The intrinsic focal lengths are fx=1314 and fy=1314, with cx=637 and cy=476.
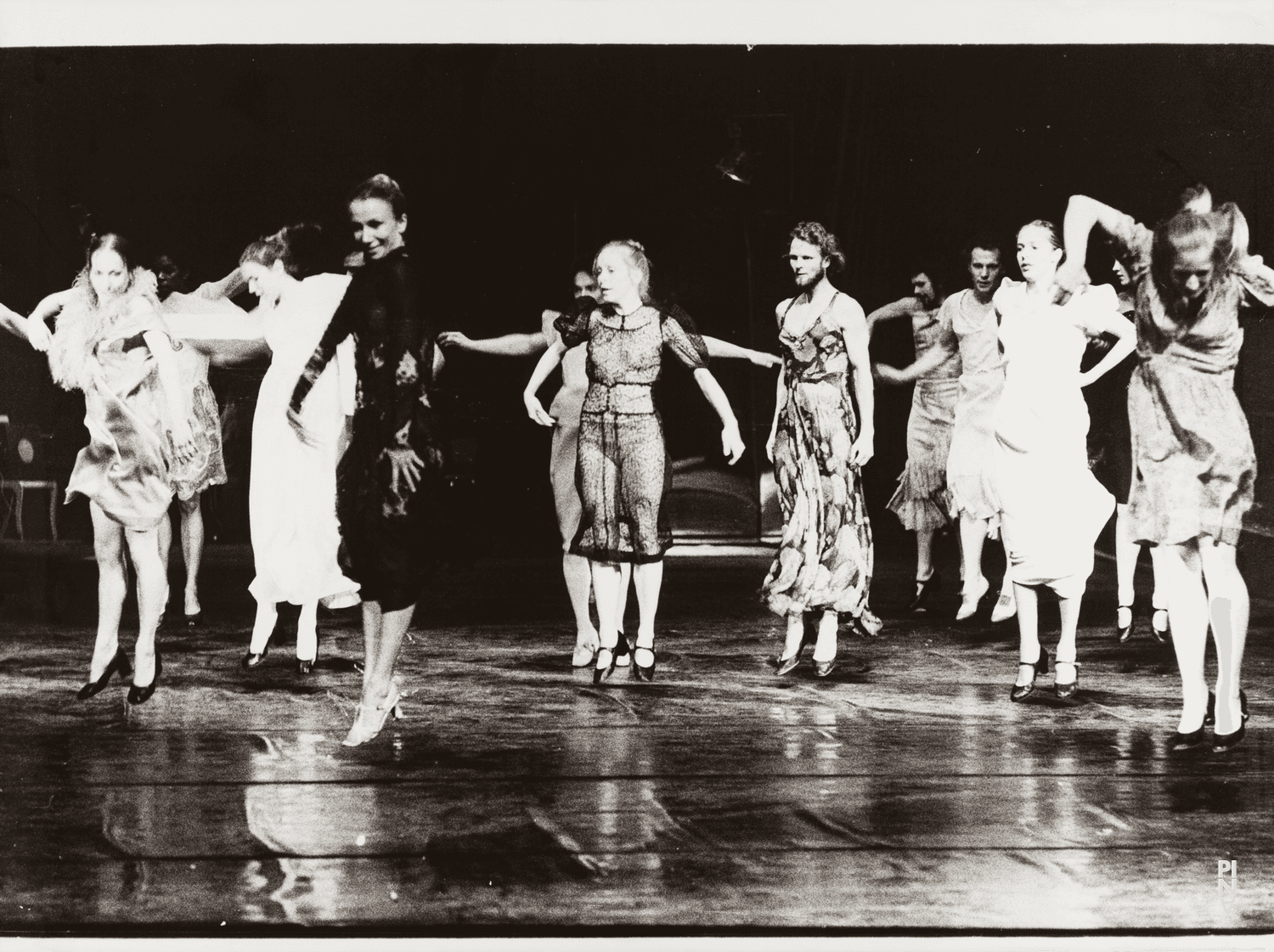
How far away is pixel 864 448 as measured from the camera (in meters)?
3.77

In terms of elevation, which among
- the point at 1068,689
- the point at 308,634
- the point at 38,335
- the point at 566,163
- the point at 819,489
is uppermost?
the point at 566,163

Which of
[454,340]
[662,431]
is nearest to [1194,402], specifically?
[662,431]

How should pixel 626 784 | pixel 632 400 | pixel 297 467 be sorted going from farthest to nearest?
pixel 632 400
pixel 297 467
pixel 626 784

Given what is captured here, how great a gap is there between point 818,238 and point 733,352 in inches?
15.4

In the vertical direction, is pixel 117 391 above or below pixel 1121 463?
above

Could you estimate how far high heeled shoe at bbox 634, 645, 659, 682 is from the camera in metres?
3.71

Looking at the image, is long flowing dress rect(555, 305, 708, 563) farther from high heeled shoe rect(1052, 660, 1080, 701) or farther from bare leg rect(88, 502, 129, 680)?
→ bare leg rect(88, 502, 129, 680)

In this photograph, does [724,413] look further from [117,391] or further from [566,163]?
[117,391]

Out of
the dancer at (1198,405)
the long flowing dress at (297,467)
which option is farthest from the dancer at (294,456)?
the dancer at (1198,405)

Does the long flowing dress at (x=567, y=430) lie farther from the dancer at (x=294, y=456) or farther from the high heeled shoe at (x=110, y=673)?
the high heeled shoe at (x=110, y=673)

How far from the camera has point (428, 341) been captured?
11.7 feet

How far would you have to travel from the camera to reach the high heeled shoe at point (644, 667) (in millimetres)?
3709

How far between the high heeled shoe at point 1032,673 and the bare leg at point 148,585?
2.39m
